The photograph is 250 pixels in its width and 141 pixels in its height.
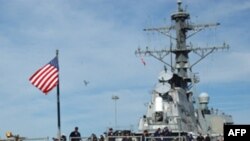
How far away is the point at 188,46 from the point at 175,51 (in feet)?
3.38

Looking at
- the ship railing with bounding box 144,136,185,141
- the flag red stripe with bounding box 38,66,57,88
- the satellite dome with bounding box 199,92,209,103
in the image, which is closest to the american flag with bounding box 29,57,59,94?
the flag red stripe with bounding box 38,66,57,88

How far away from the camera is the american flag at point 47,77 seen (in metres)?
20.9

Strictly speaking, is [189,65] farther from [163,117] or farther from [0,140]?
[0,140]

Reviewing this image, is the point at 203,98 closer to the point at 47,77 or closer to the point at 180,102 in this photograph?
the point at 180,102

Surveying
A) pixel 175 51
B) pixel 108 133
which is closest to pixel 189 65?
pixel 175 51

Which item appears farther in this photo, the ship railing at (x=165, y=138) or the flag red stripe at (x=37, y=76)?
the ship railing at (x=165, y=138)

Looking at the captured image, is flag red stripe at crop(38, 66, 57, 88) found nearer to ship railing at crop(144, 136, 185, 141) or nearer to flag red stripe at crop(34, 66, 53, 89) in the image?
flag red stripe at crop(34, 66, 53, 89)

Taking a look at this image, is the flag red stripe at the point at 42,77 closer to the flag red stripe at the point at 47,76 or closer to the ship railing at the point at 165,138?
the flag red stripe at the point at 47,76

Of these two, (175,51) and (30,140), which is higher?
(175,51)

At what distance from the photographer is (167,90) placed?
33.9 m

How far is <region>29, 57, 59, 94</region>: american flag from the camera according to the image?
68.7 ft

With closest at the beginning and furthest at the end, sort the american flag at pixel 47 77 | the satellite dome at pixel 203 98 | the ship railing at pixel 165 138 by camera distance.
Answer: the american flag at pixel 47 77 → the ship railing at pixel 165 138 → the satellite dome at pixel 203 98

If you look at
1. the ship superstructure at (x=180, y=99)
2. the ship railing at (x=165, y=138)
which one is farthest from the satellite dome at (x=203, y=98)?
the ship railing at (x=165, y=138)

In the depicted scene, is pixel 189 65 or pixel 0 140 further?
pixel 189 65
